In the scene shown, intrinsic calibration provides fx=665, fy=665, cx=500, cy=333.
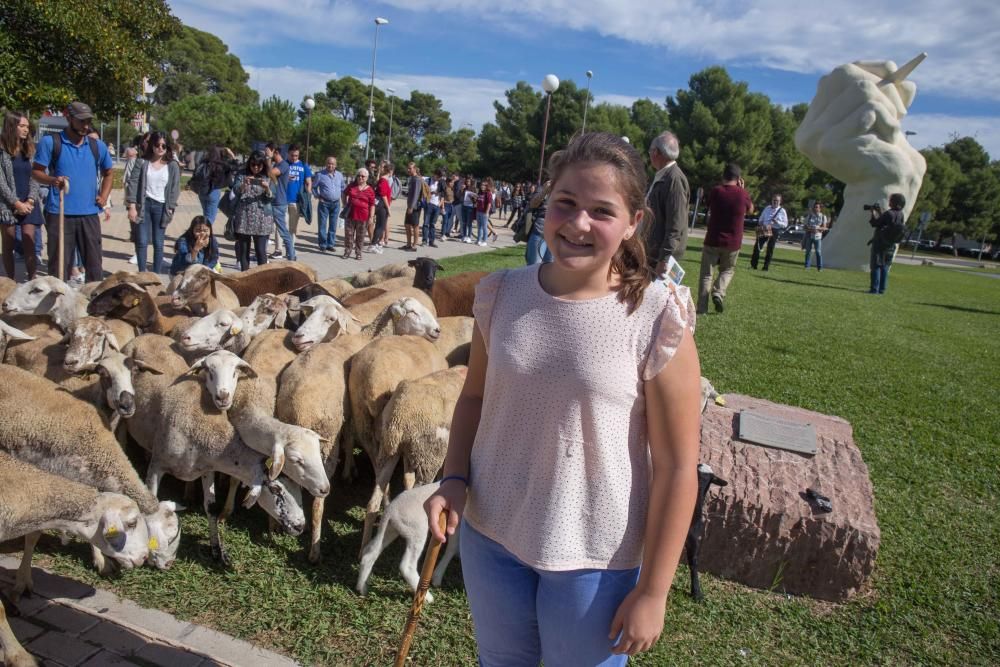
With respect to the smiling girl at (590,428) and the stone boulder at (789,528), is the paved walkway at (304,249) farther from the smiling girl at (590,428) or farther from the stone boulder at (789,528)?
the smiling girl at (590,428)

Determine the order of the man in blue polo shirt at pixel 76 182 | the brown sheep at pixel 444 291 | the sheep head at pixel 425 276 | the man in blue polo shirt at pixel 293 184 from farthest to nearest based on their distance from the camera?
the man in blue polo shirt at pixel 293 184
the sheep head at pixel 425 276
the brown sheep at pixel 444 291
the man in blue polo shirt at pixel 76 182

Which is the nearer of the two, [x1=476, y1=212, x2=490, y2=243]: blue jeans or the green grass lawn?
the green grass lawn

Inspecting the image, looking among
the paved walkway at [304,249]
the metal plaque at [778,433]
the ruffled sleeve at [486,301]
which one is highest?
the ruffled sleeve at [486,301]

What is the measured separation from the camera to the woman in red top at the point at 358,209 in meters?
15.0

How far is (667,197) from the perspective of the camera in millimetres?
7391

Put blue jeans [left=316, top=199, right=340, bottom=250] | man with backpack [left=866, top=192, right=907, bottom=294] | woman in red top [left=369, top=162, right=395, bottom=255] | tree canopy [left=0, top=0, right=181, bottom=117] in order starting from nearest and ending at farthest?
tree canopy [left=0, top=0, right=181, bottom=117] < blue jeans [left=316, top=199, right=340, bottom=250] < woman in red top [left=369, top=162, right=395, bottom=255] < man with backpack [left=866, top=192, right=907, bottom=294]

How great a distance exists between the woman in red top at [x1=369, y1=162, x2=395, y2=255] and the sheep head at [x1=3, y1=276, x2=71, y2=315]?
11.7m

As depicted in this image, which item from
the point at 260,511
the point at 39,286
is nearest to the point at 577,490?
the point at 260,511

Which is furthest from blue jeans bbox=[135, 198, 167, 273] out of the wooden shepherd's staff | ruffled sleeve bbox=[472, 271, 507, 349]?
ruffled sleeve bbox=[472, 271, 507, 349]

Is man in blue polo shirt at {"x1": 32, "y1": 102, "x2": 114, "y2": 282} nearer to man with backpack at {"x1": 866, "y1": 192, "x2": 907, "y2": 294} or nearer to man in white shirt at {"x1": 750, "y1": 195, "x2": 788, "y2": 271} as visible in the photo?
man with backpack at {"x1": 866, "y1": 192, "x2": 907, "y2": 294}

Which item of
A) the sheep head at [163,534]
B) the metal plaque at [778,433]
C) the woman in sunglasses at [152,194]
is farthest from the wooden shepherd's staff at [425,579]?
the woman in sunglasses at [152,194]

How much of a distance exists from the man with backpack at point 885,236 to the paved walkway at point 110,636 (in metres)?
18.7

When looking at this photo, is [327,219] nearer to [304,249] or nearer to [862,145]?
[304,249]

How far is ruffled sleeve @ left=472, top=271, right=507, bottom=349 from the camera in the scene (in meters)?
1.87
